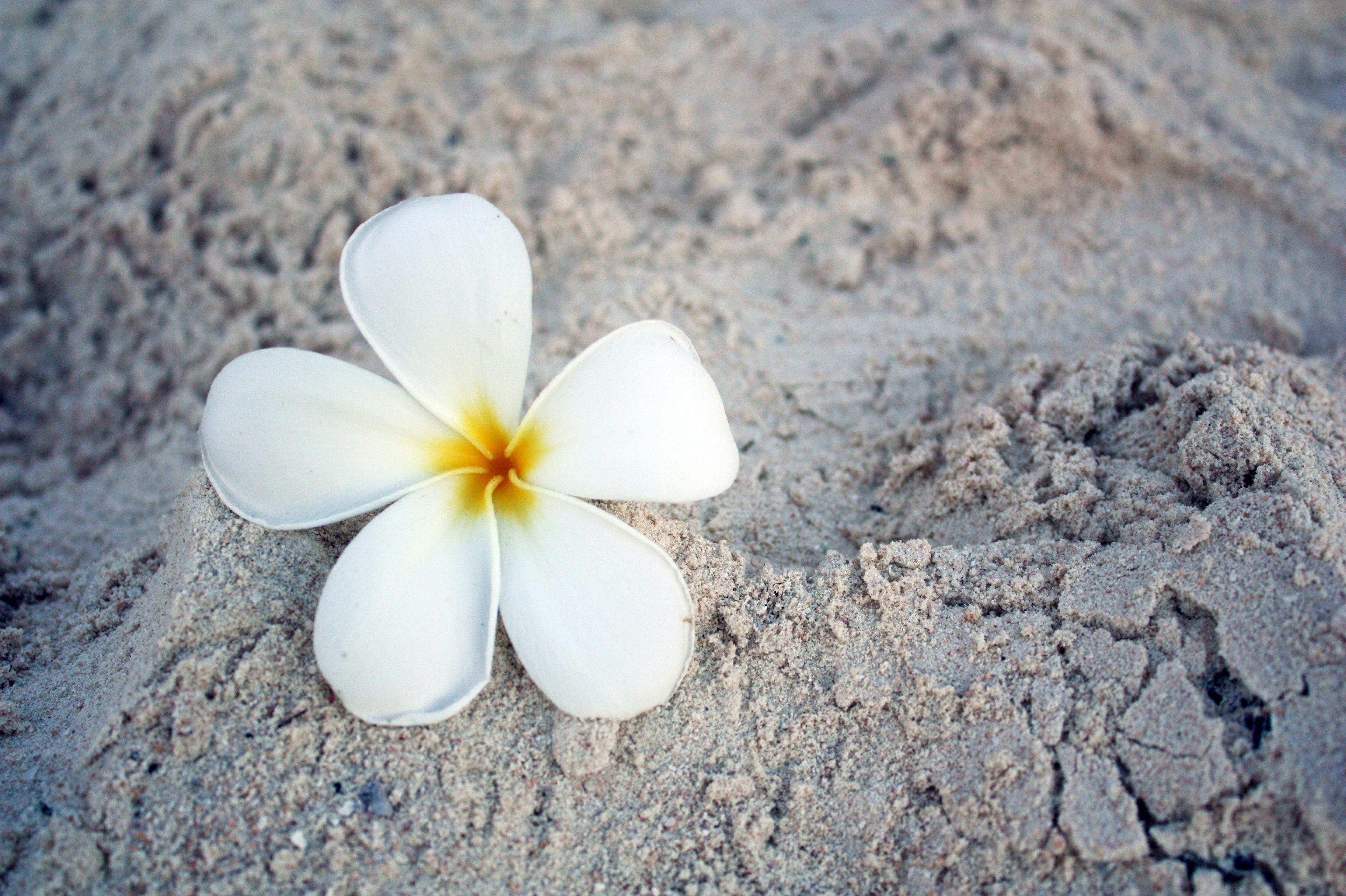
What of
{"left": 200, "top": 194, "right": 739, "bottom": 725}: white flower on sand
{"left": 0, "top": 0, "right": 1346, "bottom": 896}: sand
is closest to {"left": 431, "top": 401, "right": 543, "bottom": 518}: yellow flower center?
{"left": 200, "top": 194, "right": 739, "bottom": 725}: white flower on sand

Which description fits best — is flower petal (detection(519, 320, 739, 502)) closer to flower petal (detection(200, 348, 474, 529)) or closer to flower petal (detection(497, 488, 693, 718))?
flower petal (detection(497, 488, 693, 718))

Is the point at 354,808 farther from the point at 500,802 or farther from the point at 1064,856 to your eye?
the point at 1064,856

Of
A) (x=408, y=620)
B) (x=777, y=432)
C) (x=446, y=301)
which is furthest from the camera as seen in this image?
(x=777, y=432)

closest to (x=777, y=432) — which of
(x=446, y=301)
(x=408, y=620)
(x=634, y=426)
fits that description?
(x=634, y=426)

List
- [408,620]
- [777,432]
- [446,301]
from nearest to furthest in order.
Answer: [408,620]
[446,301]
[777,432]

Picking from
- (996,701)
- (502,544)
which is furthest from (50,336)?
(996,701)

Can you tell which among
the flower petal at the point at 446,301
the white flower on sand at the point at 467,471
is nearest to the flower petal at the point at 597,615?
the white flower on sand at the point at 467,471

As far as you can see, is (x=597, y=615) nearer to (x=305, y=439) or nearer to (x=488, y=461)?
(x=488, y=461)
